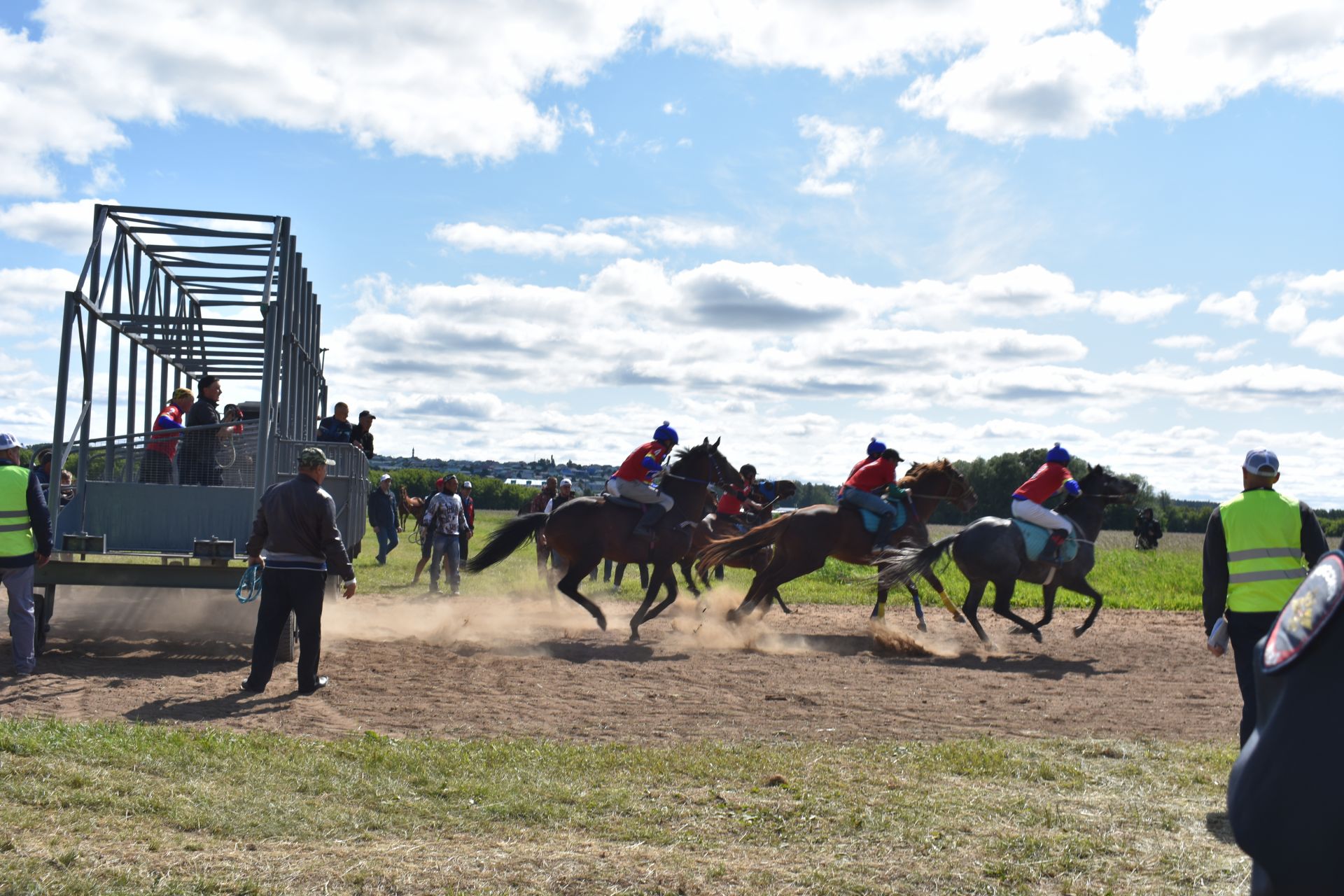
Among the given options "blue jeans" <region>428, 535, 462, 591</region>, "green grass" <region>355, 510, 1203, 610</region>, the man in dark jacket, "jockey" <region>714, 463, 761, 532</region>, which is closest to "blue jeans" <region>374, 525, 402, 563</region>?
the man in dark jacket

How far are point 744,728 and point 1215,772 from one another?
2825 mm

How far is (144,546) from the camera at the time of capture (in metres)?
10.0

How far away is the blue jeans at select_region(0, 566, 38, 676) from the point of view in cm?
900

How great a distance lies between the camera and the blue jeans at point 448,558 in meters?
17.4

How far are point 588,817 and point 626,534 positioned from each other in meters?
8.23

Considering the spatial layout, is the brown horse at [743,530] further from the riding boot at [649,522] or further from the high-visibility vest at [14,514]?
the high-visibility vest at [14,514]

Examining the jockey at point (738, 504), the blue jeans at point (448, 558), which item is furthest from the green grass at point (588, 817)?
the blue jeans at point (448, 558)

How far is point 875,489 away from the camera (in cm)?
1404

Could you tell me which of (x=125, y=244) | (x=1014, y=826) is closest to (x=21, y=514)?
(x=125, y=244)

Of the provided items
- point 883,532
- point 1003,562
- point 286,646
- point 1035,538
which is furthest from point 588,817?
point 883,532

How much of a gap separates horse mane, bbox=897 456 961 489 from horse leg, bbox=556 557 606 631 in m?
4.04

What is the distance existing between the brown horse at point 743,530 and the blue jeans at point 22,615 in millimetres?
6962

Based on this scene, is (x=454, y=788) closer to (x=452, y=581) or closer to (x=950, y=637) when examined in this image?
(x=950, y=637)

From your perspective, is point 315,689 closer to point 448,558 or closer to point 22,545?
point 22,545
